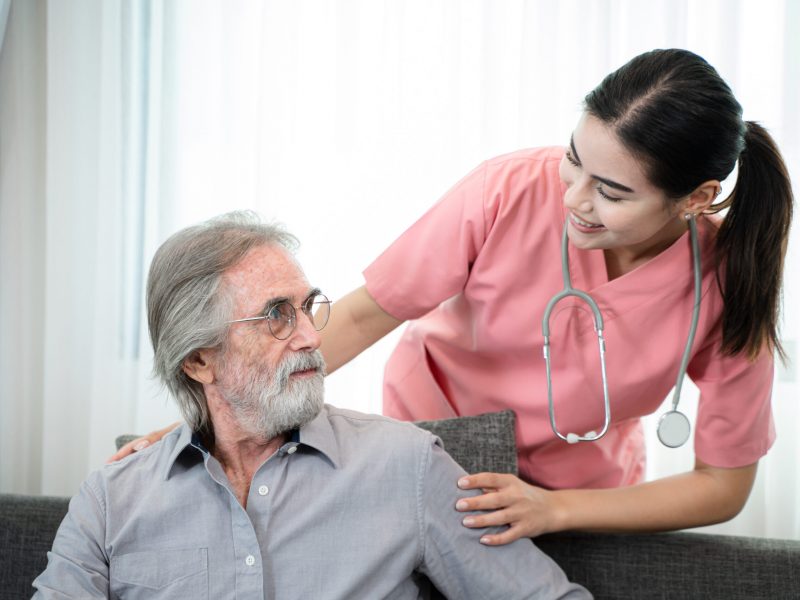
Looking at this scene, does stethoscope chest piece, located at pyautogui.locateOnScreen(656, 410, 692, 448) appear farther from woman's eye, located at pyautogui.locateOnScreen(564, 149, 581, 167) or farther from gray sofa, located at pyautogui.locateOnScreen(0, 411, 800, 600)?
woman's eye, located at pyautogui.locateOnScreen(564, 149, 581, 167)

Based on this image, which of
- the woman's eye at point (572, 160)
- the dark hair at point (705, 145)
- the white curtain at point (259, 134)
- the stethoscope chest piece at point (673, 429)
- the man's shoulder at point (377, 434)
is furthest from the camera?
the white curtain at point (259, 134)

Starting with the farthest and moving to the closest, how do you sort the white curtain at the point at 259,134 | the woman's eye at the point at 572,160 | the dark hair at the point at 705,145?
the white curtain at the point at 259,134 < the woman's eye at the point at 572,160 < the dark hair at the point at 705,145

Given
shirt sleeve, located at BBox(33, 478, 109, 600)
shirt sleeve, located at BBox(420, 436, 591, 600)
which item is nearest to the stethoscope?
shirt sleeve, located at BBox(420, 436, 591, 600)

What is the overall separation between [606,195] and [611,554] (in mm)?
691

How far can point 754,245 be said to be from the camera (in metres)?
1.45

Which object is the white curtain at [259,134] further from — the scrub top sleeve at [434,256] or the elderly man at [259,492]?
the elderly man at [259,492]

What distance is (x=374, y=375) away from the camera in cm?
248

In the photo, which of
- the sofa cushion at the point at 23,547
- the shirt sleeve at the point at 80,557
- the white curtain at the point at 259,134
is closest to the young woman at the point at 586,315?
the shirt sleeve at the point at 80,557

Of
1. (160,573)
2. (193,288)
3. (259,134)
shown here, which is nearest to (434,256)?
(193,288)

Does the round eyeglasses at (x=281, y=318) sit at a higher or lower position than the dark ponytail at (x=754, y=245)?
lower

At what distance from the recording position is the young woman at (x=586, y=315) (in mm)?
1439

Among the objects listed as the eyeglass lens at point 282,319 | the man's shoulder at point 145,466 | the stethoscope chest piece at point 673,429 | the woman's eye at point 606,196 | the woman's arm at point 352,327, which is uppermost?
the woman's eye at point 606,196

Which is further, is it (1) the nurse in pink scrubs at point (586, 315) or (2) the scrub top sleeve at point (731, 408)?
(2) the scrub top sleeve at point (731, 408)

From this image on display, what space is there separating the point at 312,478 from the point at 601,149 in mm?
688
